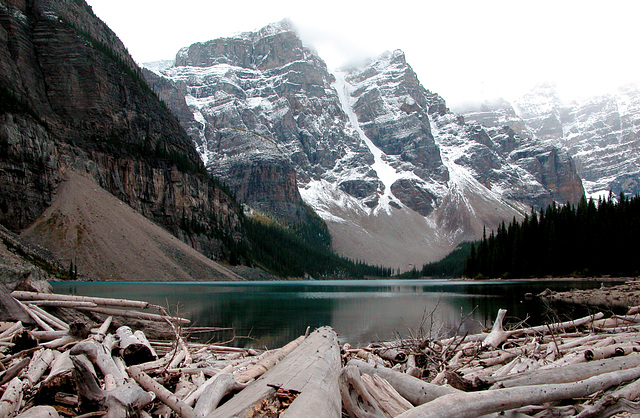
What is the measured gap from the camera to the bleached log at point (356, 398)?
3.55m

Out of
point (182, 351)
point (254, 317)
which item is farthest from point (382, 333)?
point (182, 351)

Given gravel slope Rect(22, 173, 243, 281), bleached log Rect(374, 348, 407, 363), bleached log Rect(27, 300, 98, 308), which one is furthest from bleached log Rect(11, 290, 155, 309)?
gravel slope Rect(22, 173, 243, 281)

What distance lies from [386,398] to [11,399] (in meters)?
3.54

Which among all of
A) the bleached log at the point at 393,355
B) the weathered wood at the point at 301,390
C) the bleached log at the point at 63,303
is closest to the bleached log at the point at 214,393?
the weathered wood at the point at 301,390

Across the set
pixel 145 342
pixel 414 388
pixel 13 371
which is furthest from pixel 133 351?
pixel 414 388

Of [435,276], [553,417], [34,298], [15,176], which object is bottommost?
[435,276]

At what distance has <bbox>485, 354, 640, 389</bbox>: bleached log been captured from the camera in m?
4.24

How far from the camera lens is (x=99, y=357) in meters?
4.30

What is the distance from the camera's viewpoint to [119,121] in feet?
406

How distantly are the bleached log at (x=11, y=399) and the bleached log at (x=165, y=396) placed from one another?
3.30 ft

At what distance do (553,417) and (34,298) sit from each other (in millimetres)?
7635

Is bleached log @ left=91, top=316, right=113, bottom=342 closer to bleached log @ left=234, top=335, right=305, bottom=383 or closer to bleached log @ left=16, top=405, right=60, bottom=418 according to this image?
bleached log @ left=16, top=405, right=60, bottom=418

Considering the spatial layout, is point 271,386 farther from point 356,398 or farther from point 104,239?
point 104,239

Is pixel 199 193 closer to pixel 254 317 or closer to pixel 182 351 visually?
pixel 254 317
